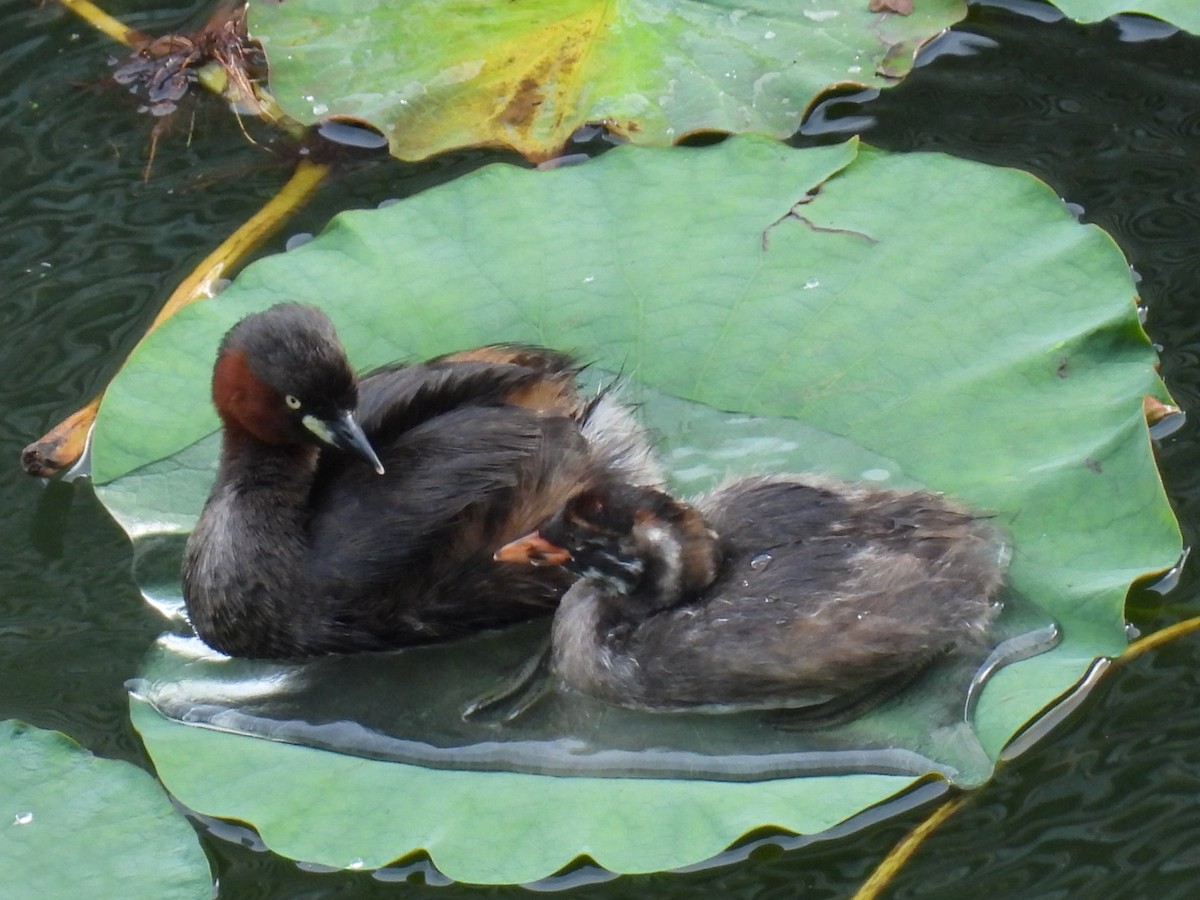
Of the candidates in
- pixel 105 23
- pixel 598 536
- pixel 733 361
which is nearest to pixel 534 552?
pixel 598 536

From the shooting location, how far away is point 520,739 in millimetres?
3984

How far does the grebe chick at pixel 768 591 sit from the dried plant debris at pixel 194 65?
303cm

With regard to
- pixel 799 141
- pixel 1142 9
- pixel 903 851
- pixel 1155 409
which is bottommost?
pixel 903 851

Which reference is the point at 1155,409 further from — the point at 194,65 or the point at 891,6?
the point at 194,65

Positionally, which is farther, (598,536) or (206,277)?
(206,277)

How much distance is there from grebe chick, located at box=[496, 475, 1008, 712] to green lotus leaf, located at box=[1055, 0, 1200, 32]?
1.83m

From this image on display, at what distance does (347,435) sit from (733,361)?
106 centimetres

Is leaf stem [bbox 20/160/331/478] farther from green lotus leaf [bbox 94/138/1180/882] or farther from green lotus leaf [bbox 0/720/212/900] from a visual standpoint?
green lotus leaf [bbox 0/720/212/900]

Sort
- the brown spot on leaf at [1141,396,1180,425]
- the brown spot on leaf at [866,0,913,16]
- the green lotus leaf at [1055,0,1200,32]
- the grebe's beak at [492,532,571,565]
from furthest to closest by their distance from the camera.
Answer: the brown spot on leaf at [866,0,913,16] → the green lotus leaf at [1055,0,1200,32] → the brown spot on leaf at [1141,396,1180,425] → the grebe's beak at [492,532,571,565]

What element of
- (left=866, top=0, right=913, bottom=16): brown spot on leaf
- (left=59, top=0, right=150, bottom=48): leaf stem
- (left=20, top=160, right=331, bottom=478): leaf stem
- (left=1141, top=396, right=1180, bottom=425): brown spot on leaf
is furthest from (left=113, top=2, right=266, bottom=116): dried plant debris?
(left=1141, top=396, right=1180, bottom=425): brown spot on leaf

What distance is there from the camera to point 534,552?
400 cm

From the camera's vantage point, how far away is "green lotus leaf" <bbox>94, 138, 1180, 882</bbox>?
3.70 m

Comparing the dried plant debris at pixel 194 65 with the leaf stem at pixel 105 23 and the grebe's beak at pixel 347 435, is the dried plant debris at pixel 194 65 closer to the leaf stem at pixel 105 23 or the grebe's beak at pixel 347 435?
the leaf stem at pixel 105 23

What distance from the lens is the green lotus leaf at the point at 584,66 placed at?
536cm
